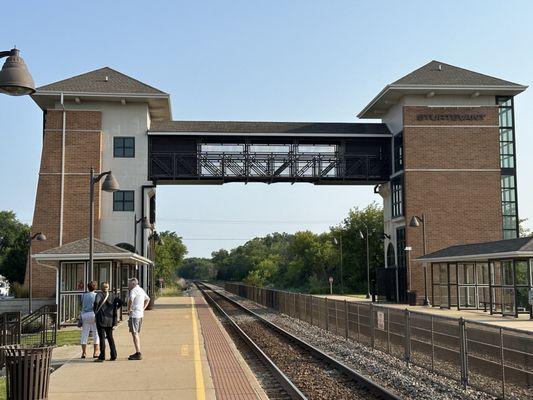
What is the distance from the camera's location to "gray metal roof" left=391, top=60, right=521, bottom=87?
40.6 metres

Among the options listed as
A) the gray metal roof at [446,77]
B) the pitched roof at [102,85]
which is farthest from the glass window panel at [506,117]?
the pitched roof at [102,85]

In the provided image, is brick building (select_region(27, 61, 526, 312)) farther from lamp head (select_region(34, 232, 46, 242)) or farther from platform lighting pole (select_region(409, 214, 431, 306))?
lamp head (select_region(34, 232, 46, 242))

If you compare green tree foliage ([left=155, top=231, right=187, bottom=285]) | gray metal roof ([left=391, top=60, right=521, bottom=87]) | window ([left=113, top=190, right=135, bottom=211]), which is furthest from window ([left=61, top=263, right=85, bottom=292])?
green tree foliage ([left=155, top=231, right=187, bottom=285])

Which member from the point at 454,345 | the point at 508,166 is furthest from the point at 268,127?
the point at 454,345

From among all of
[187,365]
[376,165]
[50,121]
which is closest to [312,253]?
[376,165]

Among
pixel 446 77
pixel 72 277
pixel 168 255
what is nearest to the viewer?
pixel 72 277

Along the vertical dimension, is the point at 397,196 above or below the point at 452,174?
below

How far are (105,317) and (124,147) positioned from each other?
27572 millimetres

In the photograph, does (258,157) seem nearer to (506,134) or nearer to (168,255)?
(506,134)

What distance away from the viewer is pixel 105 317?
46.6 ft

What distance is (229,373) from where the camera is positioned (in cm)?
1312

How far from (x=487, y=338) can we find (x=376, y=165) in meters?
32.2

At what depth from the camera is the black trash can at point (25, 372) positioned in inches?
356

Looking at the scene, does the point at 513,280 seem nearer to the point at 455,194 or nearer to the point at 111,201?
the point at 455,194
